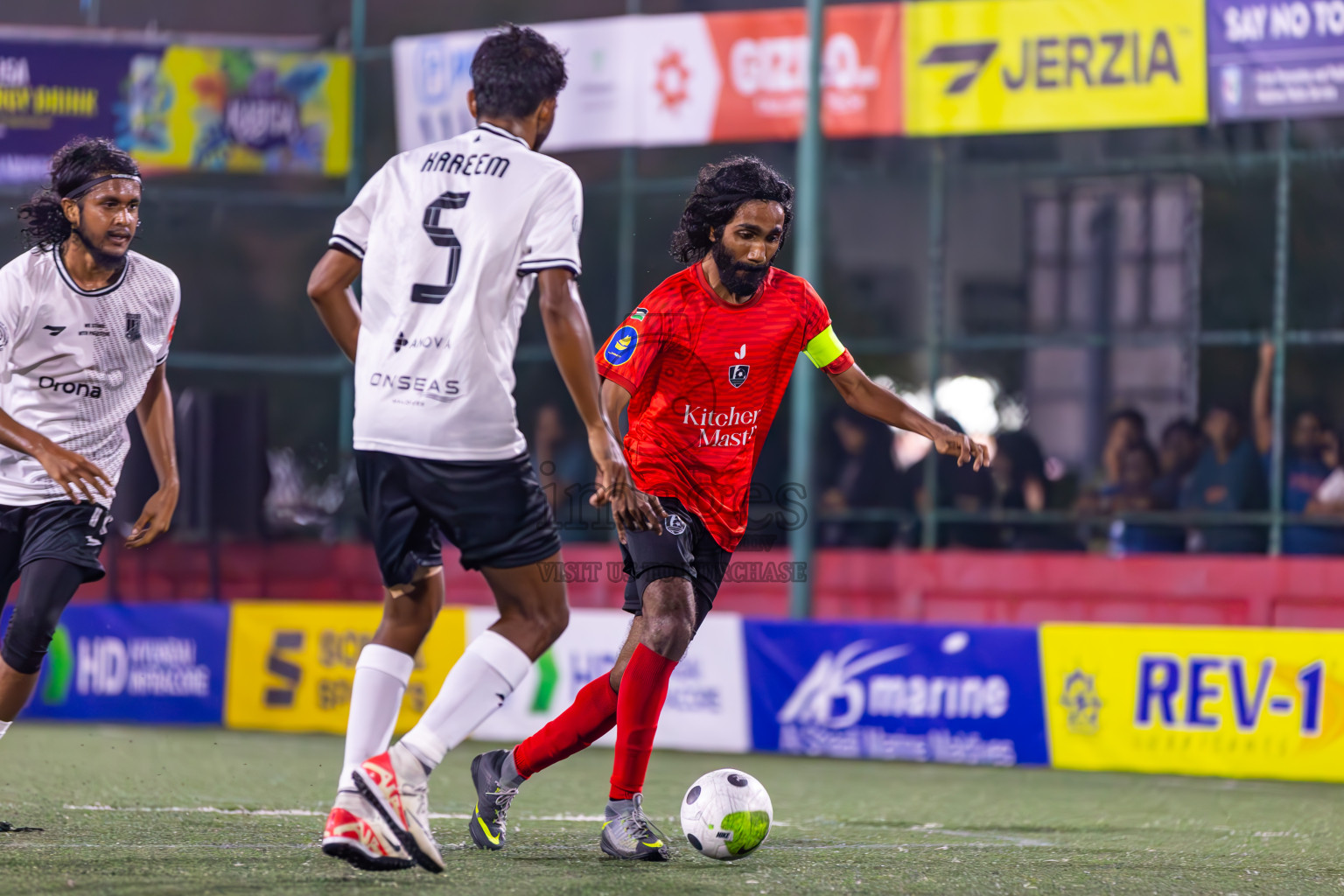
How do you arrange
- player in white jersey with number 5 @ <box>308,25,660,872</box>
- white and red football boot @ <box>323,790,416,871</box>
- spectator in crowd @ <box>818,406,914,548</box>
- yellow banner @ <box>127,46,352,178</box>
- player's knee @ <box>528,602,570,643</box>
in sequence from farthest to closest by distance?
yellow banner @ <box>127,46,352,178</box> < spectator in crowd @ <box>818,406,914,548</box> < player's knee @ <box>528,602,570,643</box> < player in white jersey with number 5 @ <box>308,25,660,872</box> < white and red football boot @ <box>323,790,416,871</box>

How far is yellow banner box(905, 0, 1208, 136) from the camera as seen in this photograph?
A: 1446 cm

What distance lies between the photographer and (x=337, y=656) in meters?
13.1

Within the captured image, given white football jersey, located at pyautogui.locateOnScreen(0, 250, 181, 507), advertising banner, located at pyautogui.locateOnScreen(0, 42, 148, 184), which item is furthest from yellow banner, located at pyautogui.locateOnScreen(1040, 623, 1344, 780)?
advertising banner, located at pyautogui.locateOnScreen(0, 42, 148, 184)

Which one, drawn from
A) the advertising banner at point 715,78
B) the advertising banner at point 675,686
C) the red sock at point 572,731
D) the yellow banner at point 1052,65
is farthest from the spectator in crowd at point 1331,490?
the red sock at point 572,731

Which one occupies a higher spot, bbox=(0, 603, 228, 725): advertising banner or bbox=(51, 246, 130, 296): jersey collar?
bbox=(51, 246, 130, 296): jersey collar

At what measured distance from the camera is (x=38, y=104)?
665 inches

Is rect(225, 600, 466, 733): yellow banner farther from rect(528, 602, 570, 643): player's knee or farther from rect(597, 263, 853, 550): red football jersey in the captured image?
rect(528, 602, 570, 643): player's knee

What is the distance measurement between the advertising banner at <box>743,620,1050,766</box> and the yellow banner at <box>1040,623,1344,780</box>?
8.3 inches

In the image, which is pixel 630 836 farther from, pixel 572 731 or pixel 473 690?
pixel 473 690

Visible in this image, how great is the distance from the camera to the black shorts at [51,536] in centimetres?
612

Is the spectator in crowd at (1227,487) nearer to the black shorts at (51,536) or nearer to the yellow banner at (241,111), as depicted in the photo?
the yellow banner at (241,111)

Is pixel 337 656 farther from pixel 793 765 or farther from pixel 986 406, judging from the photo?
pixel 986 406

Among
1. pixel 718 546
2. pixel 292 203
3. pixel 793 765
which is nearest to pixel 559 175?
pixel 718 546

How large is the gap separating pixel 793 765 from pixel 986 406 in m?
5.47
